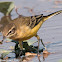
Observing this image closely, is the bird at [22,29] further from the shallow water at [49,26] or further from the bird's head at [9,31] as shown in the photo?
the shallow water at [49,26]

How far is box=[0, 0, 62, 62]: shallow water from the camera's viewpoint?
9167 mm

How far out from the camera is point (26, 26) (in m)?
9.42

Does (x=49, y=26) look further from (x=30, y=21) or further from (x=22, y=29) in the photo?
(x=22, y=29)

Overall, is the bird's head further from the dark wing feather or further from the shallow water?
the shallow water

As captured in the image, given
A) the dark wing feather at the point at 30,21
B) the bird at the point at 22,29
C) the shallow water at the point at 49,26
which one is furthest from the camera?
the dark wing feather at the point at 30,21

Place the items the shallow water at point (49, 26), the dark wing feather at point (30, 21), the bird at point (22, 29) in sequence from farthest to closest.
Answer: the dark wing feather at point (30, 21) < the shallow water at point (49, 26) < the bird at point (22, 29)

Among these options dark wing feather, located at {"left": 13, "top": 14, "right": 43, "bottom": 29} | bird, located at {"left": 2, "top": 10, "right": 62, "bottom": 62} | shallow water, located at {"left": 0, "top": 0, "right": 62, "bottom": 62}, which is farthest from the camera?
dark wing feather, located at {"left": 13, "top": 14, "right": 43, "bottom": 29}

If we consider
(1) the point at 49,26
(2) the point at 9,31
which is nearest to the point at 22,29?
(2) the point at 9,31

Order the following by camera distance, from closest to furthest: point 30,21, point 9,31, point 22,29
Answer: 1. point 9,31
2. point 22,29
3. point 30,21

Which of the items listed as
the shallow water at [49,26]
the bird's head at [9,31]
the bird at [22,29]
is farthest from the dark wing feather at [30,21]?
the shallow water at [49,26]

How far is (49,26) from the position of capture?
1142cm

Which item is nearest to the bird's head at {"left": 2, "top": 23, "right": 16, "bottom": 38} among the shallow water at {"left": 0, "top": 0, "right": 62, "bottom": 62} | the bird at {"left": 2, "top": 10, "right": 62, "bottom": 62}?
the bird at {"left": 2, "top": 10, "right": 62, "bottom": 62}

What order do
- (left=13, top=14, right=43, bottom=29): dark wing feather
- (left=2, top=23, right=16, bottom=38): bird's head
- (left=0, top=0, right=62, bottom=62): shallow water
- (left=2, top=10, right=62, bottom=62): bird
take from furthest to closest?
(left=13, top=14, right=43, bottom=29): dark wing feather → (left=0, top=0, right=62, bottom=62): shallow water → (left=2, top=10, right=62, bottom=62): bird → (left=2, top=23, right=16, bottom=38): bird's head

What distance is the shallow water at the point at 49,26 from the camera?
9167 millimetres
